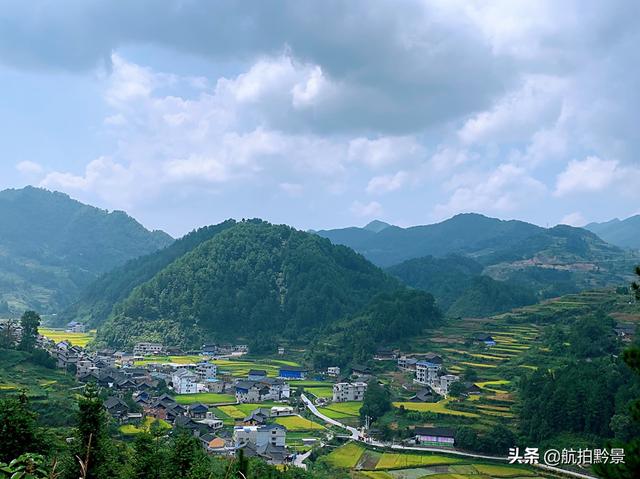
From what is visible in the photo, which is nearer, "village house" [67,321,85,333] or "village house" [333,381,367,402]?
"village house" [333,381,367,402]

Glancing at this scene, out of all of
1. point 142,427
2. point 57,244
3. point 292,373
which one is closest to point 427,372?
point 292,373

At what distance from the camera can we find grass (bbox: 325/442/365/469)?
26.0 meters

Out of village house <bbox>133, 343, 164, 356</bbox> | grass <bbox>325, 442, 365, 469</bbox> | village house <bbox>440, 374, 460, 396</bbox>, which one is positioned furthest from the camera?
village house <bbox>133, 343, 164, 356</bbox>

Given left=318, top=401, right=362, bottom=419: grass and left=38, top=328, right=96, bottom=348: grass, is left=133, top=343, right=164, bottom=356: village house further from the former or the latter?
left=318, top=401, right=362, bottom=419: grass

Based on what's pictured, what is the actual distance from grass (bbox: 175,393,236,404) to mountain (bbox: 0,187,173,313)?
75.3 m

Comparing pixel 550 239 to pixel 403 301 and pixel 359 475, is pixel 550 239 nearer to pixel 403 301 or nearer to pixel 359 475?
pixel 403 301

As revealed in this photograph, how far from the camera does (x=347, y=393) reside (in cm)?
4131

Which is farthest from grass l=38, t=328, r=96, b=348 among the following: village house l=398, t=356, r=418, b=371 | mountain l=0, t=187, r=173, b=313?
village house l=398, t=356, r=418, b=371

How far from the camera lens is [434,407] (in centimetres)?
3450

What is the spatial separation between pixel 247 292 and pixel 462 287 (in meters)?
39.8

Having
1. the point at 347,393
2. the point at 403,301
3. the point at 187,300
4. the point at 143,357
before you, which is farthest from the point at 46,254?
the point at 347,393

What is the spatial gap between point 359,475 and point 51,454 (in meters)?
13.8

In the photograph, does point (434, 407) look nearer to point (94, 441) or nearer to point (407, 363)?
point (407, 363)

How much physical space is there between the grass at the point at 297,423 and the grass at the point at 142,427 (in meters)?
6.83
